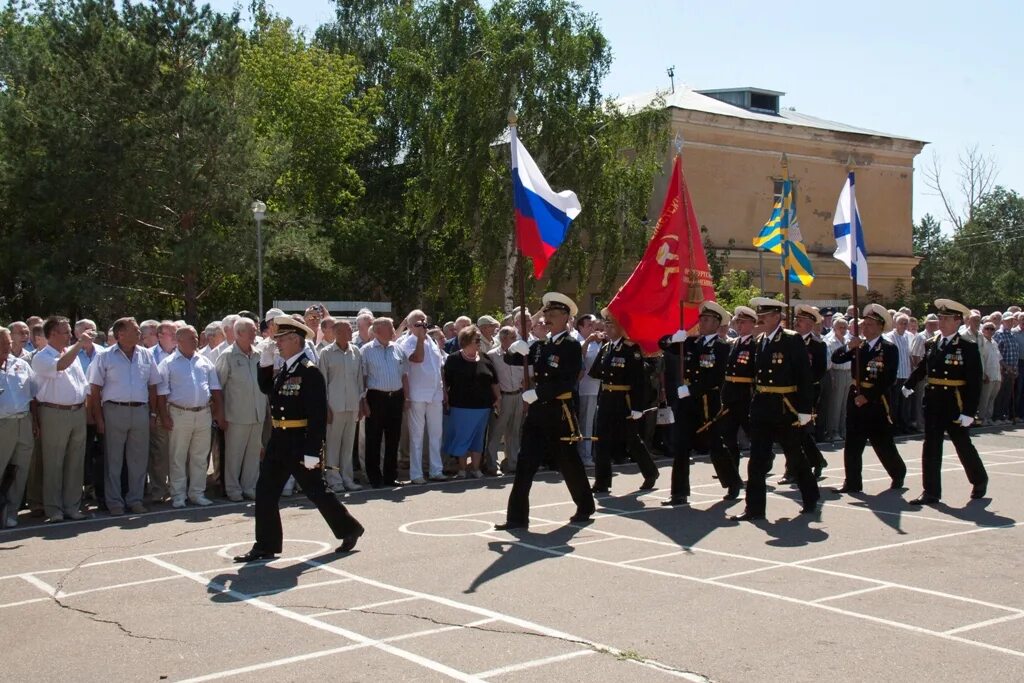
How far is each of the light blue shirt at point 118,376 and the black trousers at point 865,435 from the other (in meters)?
7.38

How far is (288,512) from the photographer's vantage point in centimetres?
1192

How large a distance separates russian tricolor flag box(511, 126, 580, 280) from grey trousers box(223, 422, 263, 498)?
3.54 meters

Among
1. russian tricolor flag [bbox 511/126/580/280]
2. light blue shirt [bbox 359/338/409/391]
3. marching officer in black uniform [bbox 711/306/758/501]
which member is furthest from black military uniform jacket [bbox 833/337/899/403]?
light blue shirt [bbox 359/338/409/391]

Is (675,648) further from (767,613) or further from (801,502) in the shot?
(801,502)

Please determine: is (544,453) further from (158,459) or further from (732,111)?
(732,111)

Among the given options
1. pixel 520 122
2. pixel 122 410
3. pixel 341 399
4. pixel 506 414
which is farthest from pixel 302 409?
pixel 520 122

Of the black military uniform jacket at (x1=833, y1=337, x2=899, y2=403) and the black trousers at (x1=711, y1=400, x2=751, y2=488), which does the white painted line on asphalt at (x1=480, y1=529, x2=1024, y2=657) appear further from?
the black military uniform jacket at (x1=833, y1=337, x2=899, y2=403)

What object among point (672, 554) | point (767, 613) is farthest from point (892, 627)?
point (672, 554)

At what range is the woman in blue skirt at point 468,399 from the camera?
14812 millimetres

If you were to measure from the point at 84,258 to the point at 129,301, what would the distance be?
160 centimetres

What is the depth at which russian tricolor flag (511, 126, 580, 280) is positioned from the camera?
12336 millimetres

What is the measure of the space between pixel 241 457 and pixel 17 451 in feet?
8.01

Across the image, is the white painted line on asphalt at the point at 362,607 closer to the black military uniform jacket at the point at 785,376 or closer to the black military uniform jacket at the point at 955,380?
the black military uniform jacket at the point at 785,376

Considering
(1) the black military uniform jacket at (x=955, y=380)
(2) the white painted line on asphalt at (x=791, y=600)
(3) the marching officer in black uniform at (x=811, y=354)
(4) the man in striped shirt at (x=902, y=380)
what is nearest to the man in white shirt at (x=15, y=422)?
(2) the white painted line on asphalt at (x=791, y=600)
